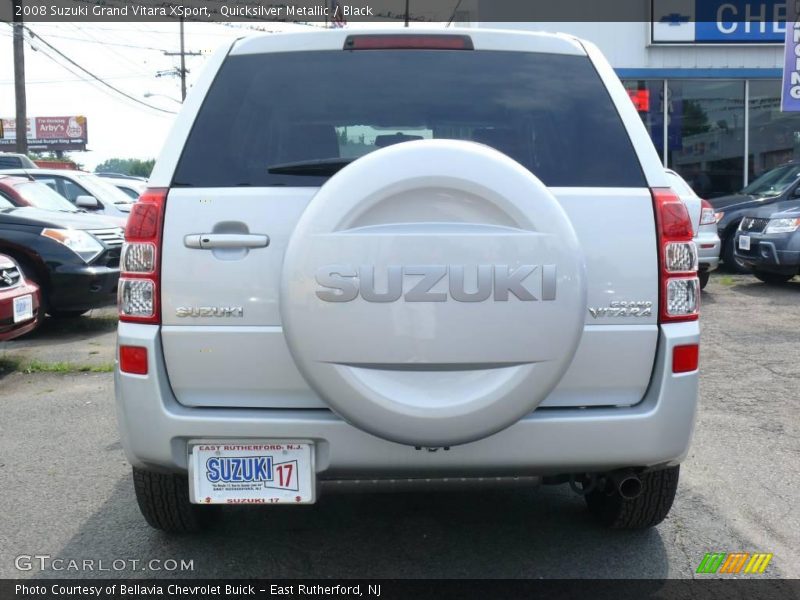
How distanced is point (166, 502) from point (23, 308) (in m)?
3.98

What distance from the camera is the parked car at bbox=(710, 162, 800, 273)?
1173cm

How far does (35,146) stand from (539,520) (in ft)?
337

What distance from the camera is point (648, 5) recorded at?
53.7ft

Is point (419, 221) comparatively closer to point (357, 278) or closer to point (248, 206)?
point (357, 278)

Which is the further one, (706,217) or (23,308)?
(706,217)

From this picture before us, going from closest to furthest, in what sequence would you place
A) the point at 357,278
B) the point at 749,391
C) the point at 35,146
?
the point at 357,278 < the point at 749,391 < the point at 35,146

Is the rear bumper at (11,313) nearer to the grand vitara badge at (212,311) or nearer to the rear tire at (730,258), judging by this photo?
the grand vitara badge at (212,311)

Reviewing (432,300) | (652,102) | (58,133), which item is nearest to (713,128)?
(652,102)

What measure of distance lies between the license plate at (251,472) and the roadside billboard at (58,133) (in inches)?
4050

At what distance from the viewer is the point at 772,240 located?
33.7 feet

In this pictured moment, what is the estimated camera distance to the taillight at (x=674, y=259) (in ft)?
8.61

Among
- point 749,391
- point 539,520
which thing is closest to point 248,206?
point 539,520

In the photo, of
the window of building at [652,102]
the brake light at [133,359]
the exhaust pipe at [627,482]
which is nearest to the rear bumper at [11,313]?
the brake light at [133,359]

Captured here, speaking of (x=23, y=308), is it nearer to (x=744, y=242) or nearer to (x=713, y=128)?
(x=744, y=242)
